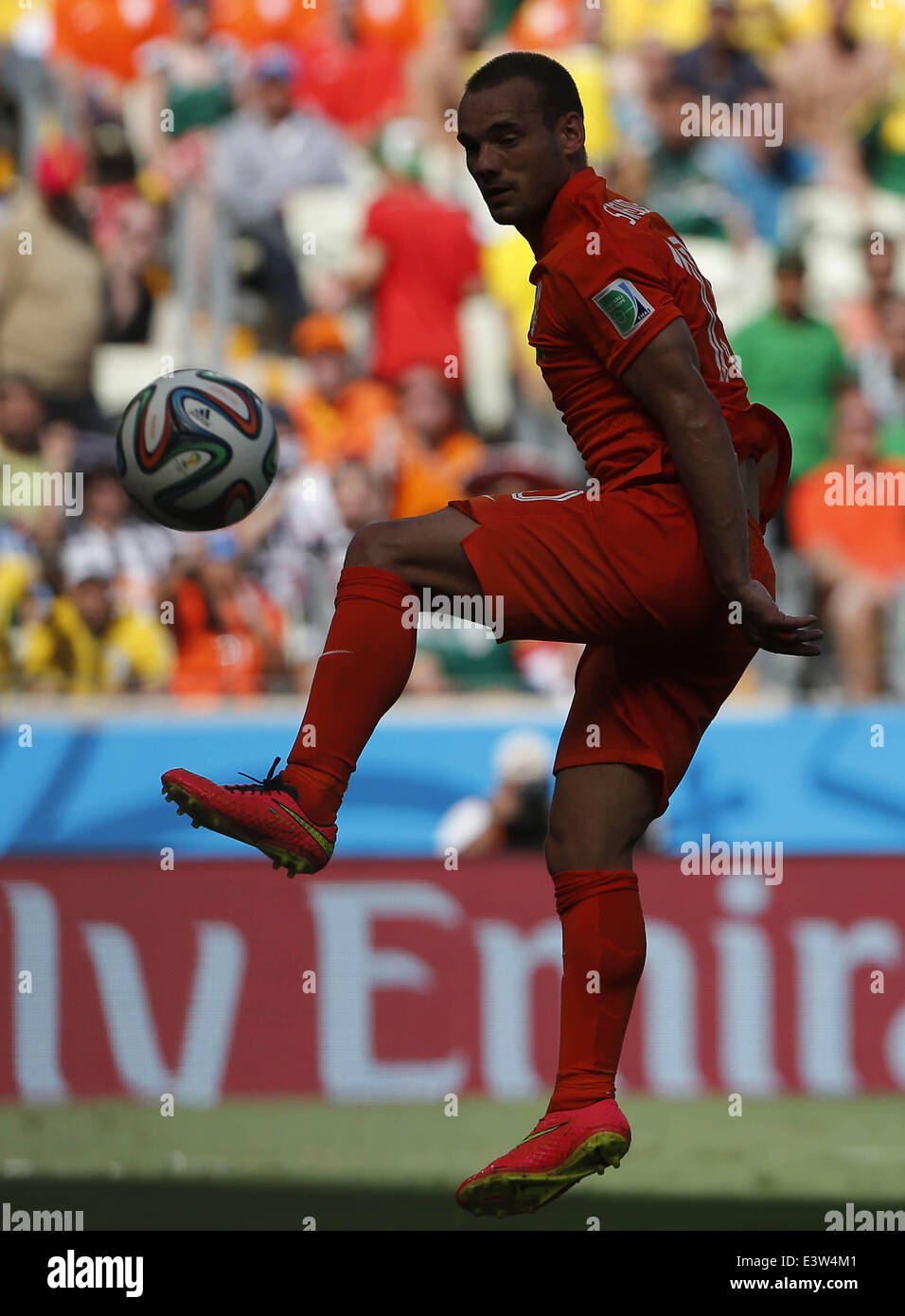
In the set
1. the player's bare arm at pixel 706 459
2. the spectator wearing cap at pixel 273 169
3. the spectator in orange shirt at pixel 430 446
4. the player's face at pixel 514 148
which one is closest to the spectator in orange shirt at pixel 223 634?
the spectator in orange shirt at pixel 430 446

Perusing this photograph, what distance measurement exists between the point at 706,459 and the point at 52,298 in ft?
24.5

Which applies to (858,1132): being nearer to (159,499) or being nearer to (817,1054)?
(817,1054)

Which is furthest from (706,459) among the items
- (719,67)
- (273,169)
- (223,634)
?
(719,67)

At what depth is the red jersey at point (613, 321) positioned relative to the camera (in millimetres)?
4254

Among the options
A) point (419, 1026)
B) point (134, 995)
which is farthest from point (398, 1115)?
point (134, 995)

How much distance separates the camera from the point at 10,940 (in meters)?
8.06

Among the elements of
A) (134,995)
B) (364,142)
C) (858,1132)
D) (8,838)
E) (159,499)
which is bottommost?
(858,1132)

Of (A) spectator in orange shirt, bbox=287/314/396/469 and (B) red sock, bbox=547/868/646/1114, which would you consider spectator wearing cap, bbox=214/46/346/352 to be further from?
(B) red sock, bbox=547/868/646/1114

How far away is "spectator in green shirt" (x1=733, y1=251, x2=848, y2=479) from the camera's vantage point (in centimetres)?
1041

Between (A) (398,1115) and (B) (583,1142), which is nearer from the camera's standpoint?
(B) (583,1142)

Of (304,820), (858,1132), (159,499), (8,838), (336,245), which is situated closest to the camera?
(304,820)

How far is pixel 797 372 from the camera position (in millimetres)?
10430

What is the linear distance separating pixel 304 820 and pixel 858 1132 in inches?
161

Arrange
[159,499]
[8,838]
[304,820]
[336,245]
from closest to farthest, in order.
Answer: [304,820], [159,499], [8,838], [336,245]
